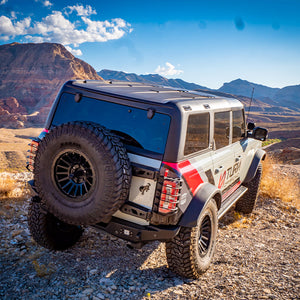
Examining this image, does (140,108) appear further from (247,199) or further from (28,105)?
(28,105)

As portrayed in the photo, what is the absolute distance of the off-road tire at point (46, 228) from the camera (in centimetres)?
318

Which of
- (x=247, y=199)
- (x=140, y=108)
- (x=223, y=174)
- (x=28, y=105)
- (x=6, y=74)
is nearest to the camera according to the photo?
(x=140, y=108)

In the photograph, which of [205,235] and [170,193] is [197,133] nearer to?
[170,193]

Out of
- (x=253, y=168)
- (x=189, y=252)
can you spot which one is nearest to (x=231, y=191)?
(x=253, y=168)

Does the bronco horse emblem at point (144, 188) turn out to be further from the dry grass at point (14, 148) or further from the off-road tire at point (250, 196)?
the dry grass at point (14, 148)

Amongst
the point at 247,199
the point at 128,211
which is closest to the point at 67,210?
the point at 128,211

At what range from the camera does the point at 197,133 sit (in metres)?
2.89

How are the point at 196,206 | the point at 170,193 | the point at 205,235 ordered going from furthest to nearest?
the point at 205,235, the point at 196,206, the point at 170,193

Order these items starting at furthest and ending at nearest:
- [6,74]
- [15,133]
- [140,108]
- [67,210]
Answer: [6,74] → [15,133] → [140,108] → [67,210]

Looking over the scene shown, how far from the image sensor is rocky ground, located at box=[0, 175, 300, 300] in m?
2.65

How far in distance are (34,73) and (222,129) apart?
110274mm

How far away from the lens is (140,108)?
2.73 metres

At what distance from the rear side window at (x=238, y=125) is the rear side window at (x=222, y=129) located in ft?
1.05

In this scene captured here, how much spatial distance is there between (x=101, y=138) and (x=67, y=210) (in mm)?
806
